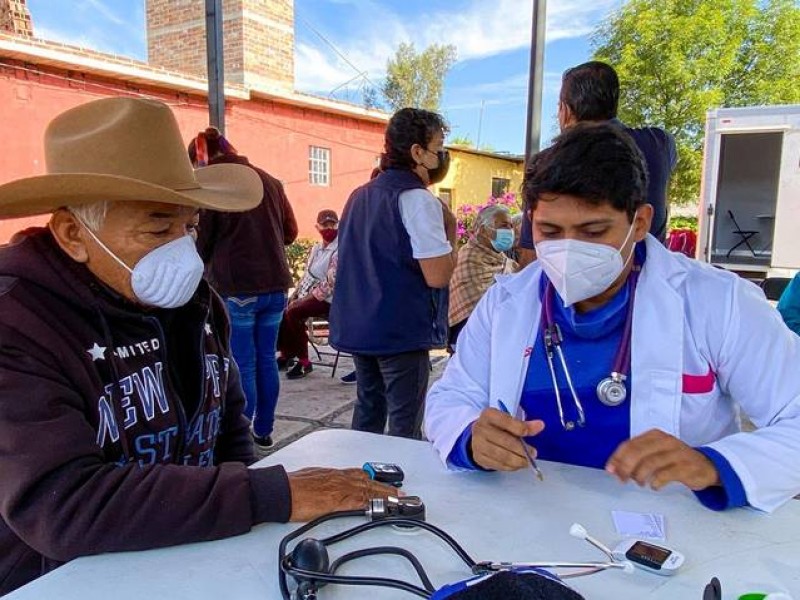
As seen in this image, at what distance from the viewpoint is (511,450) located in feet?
4.00

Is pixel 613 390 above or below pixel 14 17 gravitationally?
below

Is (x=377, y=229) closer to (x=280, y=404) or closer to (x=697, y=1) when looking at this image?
(x=280, y=404)

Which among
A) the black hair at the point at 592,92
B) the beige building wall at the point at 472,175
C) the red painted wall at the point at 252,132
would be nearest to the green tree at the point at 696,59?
the beige building wall at the point at 472,175

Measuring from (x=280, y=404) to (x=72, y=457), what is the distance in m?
3.47

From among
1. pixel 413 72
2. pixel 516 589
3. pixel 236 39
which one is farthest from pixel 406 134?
pixel 413 72

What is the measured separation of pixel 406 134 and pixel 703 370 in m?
1.72

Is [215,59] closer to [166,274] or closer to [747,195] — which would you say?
[166,274]

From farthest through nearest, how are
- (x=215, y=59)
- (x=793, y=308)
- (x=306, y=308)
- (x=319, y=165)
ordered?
(x=319, y=165)
(x=306, y=308)
(x=215, y=59)
(x=793, y=308)

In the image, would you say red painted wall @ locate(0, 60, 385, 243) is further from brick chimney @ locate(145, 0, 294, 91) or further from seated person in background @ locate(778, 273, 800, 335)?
seated person in background @ locate(778, 273, 800, 335)

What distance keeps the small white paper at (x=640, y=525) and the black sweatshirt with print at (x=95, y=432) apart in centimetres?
59

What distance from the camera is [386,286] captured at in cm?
266

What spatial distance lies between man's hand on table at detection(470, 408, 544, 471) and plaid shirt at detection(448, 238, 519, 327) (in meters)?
2.66

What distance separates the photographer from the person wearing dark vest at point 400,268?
2605 millimetres

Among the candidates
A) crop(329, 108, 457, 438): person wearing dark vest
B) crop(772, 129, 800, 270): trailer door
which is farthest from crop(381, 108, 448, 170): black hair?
crop(772, 129, 800, 270): trailer door
